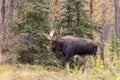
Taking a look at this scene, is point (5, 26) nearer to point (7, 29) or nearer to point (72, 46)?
point (7, 29)

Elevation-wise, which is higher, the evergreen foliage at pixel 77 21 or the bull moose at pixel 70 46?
the evergreen foliage at pixel 77 21

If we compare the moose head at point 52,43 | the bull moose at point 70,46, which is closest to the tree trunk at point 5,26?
the moose head at point 52,43

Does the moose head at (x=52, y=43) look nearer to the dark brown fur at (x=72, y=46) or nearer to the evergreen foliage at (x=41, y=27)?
the dark brown fur at (x=72, y=46)

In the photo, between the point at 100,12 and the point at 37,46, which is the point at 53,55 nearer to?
the point at 37,46

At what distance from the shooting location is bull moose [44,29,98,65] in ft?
51.2

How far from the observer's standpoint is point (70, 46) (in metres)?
15.7

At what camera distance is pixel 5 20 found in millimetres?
18578

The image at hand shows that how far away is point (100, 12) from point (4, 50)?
26.1m

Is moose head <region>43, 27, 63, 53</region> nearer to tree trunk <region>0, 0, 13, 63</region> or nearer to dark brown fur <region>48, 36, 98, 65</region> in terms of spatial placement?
dark brown fur <region>48, 36, 98, 65</region>

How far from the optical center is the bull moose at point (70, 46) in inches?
615

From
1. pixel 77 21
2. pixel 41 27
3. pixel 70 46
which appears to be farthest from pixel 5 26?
pixel 70 46

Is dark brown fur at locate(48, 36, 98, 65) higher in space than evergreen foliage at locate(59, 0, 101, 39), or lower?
lower

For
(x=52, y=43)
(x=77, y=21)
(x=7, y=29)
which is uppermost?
(x=77, y=21)

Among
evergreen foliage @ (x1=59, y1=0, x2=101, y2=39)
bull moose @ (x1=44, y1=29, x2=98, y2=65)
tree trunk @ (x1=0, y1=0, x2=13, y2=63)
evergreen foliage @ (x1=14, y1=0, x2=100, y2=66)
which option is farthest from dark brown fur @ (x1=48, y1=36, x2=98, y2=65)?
tree trunk @ (x1=0, y1=0, x2=13, y2=63)
